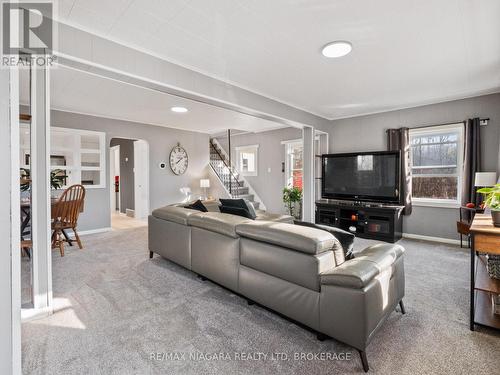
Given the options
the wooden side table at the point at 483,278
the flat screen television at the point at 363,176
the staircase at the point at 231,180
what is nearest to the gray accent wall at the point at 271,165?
the staircase at the point at 231,180

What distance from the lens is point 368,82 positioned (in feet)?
11.9

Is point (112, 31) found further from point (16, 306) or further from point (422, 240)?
point (422, 240)

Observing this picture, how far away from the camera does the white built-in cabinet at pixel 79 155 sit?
5004mm

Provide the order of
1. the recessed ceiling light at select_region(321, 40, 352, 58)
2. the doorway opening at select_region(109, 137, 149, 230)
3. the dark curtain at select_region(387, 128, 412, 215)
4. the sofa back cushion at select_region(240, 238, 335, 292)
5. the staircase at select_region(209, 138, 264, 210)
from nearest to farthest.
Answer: the sofa back cushion at select_region(240, 238, 335, 292), the recessed ceiling light at select_region(321, 40, 352, 58), the dark curtain at select_region(387, 128, 412, 215), the doorway opening at select_region(109, 137, 149, 230), the staircase at select_region(209, 138, 264, 210)

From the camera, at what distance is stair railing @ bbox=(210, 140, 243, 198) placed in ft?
24.0

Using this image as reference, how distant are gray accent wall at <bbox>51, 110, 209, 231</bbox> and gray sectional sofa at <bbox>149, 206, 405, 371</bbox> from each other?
151 inches

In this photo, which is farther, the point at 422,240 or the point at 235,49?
the point at 422,240

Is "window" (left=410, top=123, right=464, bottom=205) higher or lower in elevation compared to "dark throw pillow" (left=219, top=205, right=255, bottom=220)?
higher

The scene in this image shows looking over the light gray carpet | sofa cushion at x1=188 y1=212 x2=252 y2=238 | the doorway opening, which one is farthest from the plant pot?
the doorway opening

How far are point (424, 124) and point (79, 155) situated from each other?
6.66 meters

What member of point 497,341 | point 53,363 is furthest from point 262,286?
point 497,341

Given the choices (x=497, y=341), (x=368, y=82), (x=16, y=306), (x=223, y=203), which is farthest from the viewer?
(x=368, y=82)

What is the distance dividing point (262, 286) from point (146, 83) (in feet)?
7.78

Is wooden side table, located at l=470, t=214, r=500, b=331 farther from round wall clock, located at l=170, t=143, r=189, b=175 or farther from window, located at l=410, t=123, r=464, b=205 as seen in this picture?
round wall clock, located at l=170, t=143, r=189, b=175
